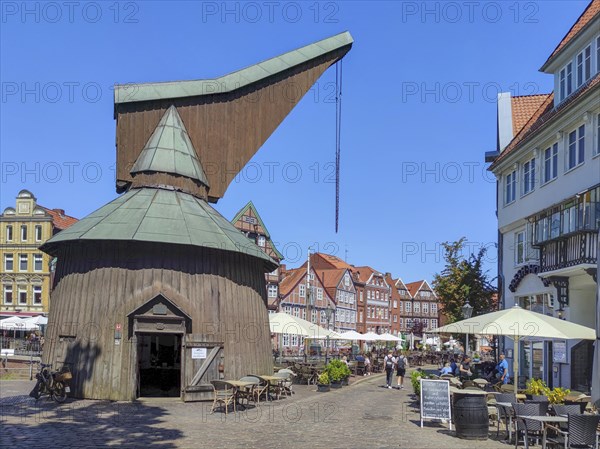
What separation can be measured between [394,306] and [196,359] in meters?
87.5

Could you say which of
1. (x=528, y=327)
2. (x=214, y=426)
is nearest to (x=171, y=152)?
(x=214, y=426)

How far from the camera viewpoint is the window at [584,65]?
22891 millimetres

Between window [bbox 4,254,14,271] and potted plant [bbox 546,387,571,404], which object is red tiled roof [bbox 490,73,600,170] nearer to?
potted plant [bbox 546,387,571,404]

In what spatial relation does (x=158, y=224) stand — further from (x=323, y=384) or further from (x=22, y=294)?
(x=22, y=294)

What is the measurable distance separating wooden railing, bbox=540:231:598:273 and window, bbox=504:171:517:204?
6.47 metres

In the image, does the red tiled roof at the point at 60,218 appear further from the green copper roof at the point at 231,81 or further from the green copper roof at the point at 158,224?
the green copper roof at the point at 158,224

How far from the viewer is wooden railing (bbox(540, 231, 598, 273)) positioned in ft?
65.6

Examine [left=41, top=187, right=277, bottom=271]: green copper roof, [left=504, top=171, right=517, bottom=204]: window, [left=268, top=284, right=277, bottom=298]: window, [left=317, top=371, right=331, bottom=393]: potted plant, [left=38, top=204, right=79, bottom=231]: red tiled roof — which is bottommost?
[left=317, top=371, right=331, bottom=393]: potted plant

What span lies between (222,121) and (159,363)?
1076 cm

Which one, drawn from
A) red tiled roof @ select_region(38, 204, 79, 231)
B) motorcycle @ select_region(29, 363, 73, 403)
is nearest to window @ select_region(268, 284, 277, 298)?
red tiled roof @ select_region(38, 204, 79, 231)

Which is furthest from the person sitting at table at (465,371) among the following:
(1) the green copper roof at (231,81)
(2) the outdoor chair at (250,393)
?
(1) the green copper roof at (231,81)

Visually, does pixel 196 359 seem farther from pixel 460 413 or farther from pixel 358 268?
pixel 358 268

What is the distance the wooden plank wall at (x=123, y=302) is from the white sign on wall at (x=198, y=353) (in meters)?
0.62

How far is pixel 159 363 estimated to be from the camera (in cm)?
2848
